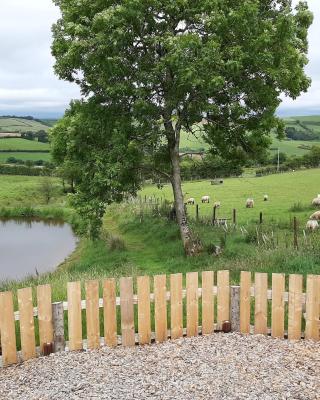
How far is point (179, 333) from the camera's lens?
9.35 meters

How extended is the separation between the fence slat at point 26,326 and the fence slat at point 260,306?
4396 millimetres

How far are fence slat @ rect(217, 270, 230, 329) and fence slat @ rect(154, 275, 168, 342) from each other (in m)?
1.14

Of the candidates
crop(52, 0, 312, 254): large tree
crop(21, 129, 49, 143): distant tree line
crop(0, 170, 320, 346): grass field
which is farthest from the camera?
crop(21, 129, 49, 143): distant tree line

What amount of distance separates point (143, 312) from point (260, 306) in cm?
239

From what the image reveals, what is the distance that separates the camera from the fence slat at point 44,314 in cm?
857

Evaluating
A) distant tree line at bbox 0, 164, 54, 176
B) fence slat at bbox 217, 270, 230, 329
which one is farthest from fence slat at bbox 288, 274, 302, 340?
distant tree line at bbox 0, 164, 54, 176

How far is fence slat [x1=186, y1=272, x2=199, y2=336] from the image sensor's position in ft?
30.7

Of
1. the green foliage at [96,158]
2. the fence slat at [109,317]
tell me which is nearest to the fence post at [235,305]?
the fence slat at [109,317]

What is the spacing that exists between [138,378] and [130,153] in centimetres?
1459

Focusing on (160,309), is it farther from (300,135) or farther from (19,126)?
(19,126)

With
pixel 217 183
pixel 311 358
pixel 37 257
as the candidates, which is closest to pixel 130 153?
pixel 311 358

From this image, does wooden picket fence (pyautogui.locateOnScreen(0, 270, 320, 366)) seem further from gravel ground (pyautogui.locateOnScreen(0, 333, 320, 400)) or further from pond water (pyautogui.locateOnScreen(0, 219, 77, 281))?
pond water (pyautogui.locateOnScreen(0, 219, 77, 281))

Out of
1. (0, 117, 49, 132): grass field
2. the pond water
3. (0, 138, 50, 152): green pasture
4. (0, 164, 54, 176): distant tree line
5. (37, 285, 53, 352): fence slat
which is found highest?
(0, 117, 49, 132): grass field

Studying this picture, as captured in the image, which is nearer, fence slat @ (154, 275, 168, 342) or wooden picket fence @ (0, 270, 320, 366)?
wooden picket fence @ (0, 270, 320, 366)
